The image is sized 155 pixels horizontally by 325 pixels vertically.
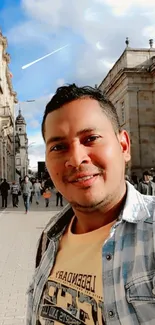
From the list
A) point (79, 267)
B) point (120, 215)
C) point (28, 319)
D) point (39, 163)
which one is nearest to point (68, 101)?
point (120, 215)

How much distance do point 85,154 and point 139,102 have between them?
3305 cm

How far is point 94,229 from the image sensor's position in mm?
1589

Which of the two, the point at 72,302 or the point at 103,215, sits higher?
the point at 103,215

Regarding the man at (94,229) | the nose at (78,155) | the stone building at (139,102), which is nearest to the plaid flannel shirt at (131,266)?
the man at (94,229)

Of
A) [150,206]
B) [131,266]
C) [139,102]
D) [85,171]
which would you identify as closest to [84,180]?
[85,171]

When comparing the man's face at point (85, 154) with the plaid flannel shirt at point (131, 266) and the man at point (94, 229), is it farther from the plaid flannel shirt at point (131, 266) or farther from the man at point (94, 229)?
the plaid flannel shirt at point (131, 266)

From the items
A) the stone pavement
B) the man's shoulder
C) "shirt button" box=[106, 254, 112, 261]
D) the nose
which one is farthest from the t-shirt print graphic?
the stone pavement

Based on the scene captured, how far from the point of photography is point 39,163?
4844cm

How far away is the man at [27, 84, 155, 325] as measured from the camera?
1271 millimetres

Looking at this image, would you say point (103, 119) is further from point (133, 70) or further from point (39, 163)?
point (39, 163)

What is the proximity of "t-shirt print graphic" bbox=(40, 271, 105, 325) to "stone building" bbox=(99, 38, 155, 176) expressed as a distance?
31.2 meters

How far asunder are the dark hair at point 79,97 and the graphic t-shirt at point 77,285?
49cm

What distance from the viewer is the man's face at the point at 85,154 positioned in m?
1.51

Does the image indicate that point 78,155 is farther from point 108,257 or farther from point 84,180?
point 108,257
